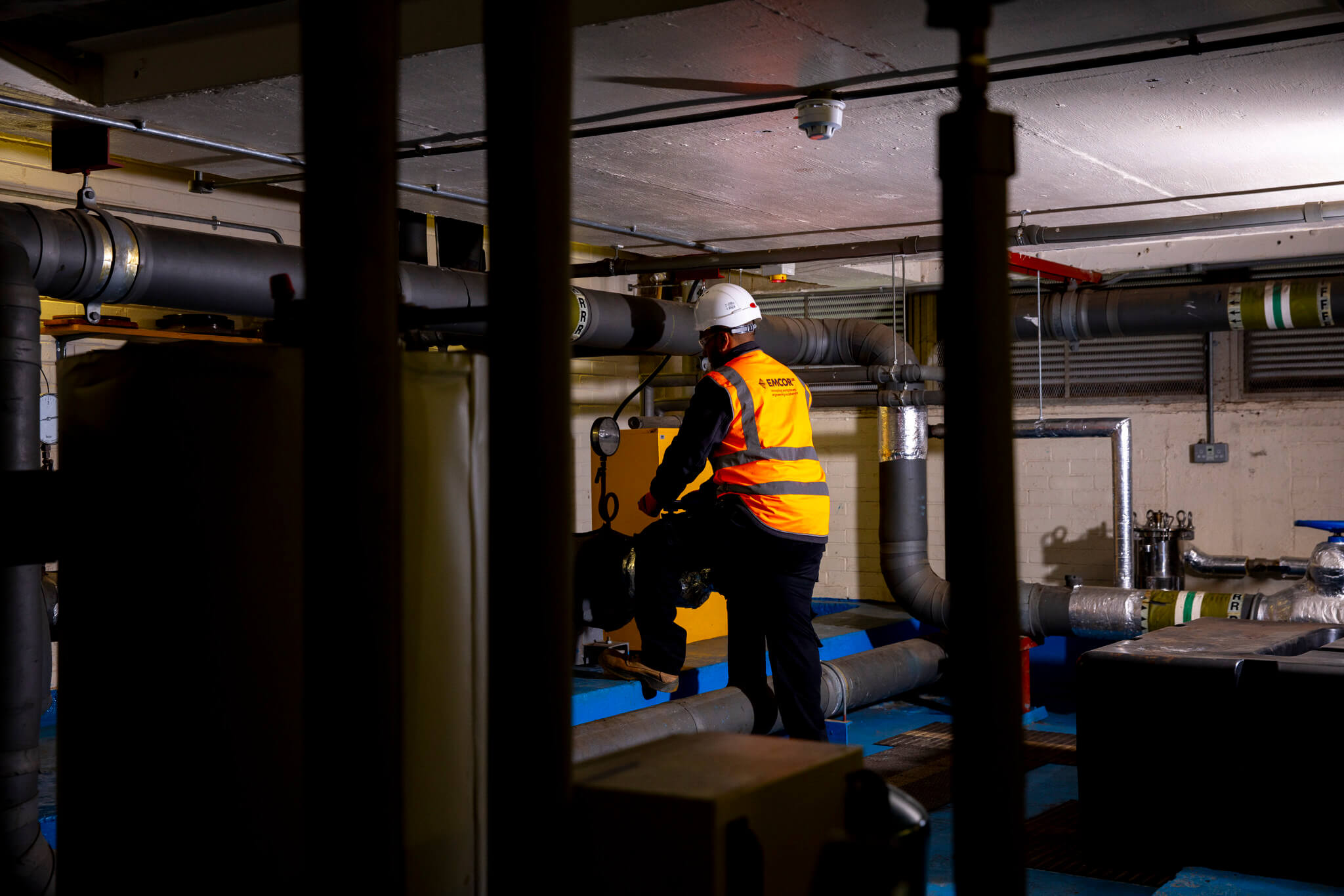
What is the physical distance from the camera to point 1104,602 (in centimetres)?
672

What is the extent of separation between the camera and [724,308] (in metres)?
4.56

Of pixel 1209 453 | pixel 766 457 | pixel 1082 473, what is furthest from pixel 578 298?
pixel 1209 453

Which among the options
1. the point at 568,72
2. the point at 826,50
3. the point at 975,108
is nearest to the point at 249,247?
the point at 826,50

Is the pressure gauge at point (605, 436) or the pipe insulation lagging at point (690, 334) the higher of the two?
the pipe insulation lagging at point (690, 334)

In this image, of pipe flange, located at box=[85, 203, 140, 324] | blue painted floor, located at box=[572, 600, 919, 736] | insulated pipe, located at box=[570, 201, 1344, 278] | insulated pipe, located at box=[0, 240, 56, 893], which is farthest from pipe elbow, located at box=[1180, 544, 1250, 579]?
insulated pipe, located at box=[0, 240, 56, 893]

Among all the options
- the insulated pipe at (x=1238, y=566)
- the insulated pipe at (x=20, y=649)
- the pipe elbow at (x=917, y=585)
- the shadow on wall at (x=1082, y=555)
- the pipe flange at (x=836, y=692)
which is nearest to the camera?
the insulated pipe at (x=20, y=649)

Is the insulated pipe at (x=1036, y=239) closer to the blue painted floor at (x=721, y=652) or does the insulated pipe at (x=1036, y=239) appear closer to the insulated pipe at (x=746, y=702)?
the insulated pipe at (x=746, y=702)

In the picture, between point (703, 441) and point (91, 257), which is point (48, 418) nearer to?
point (91, 257)

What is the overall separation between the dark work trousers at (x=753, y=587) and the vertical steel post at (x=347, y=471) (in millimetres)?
3057

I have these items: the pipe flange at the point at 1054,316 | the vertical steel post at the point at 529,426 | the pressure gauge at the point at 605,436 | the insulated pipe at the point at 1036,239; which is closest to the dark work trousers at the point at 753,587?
the pressure gauge at the point at 605,436

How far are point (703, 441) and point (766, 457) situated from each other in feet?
0.77

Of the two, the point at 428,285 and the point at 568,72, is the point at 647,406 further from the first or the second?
the point at 568,72

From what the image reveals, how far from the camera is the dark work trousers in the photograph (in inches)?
170

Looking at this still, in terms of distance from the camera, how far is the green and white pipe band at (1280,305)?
21.2 feet
